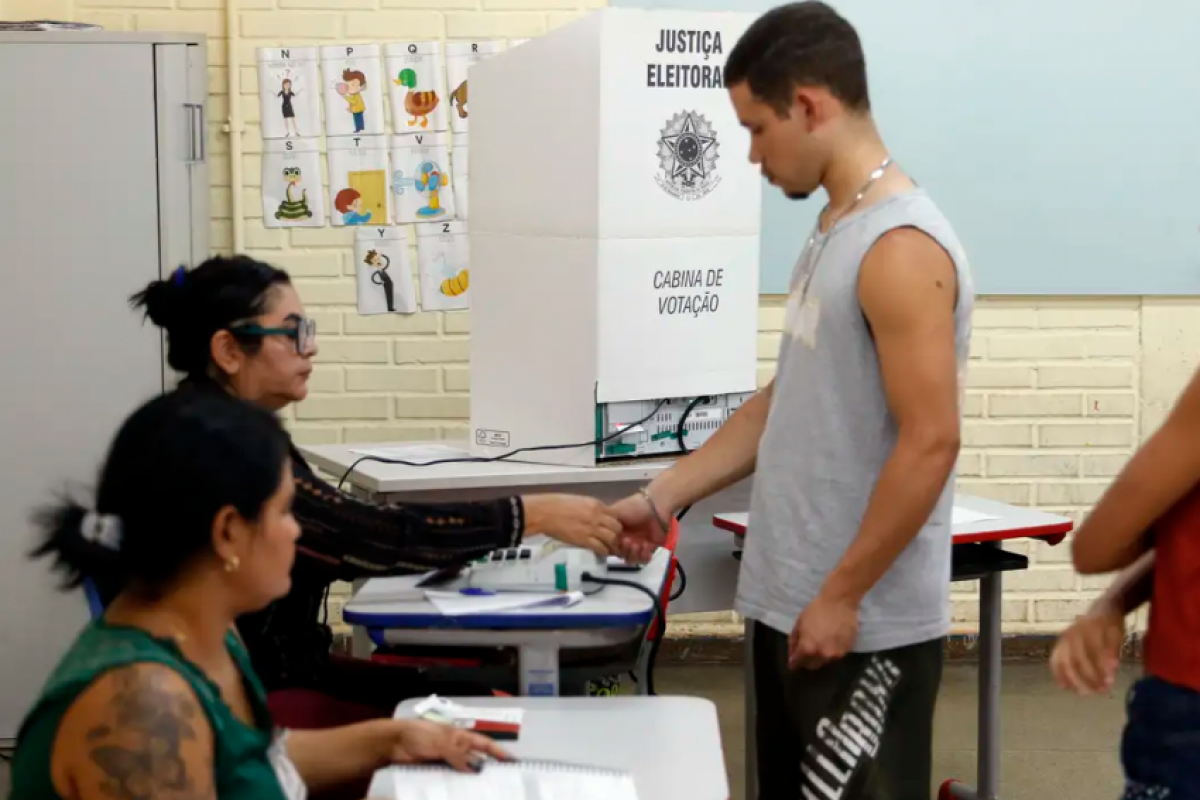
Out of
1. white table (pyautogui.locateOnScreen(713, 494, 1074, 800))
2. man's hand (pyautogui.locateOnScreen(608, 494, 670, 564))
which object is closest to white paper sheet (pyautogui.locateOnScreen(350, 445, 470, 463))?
white table (pyautogui.locateOnScreen(713, 494, 1074, 800))

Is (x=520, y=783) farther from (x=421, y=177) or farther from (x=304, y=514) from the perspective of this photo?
(x=421, y=177)

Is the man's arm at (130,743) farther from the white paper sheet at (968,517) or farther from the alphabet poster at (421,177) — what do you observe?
the alphabet poster at (421,177)

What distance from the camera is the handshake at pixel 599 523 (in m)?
2.16

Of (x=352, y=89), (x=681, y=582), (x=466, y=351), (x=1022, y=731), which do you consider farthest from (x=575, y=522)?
(x=352, y=89)

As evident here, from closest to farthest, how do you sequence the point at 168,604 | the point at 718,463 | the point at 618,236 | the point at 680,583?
the point at 168,604 < the point at 718,463 < the point at 618,236 < the point at 680,583

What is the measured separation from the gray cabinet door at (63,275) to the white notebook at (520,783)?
2.01 metres

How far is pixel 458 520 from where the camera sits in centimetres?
206

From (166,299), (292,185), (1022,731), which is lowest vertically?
(1022,731)

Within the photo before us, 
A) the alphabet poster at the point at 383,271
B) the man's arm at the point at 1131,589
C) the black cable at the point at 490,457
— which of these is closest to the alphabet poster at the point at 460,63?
the alphabet poster at the point at 383,271

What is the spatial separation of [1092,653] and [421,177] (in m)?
2.90

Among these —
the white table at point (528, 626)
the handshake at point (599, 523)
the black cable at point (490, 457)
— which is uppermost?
the black cable at point (490, 457)

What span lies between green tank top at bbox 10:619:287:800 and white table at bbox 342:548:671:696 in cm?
58

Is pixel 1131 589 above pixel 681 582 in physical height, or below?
above

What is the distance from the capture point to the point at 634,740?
1607 millimetres
